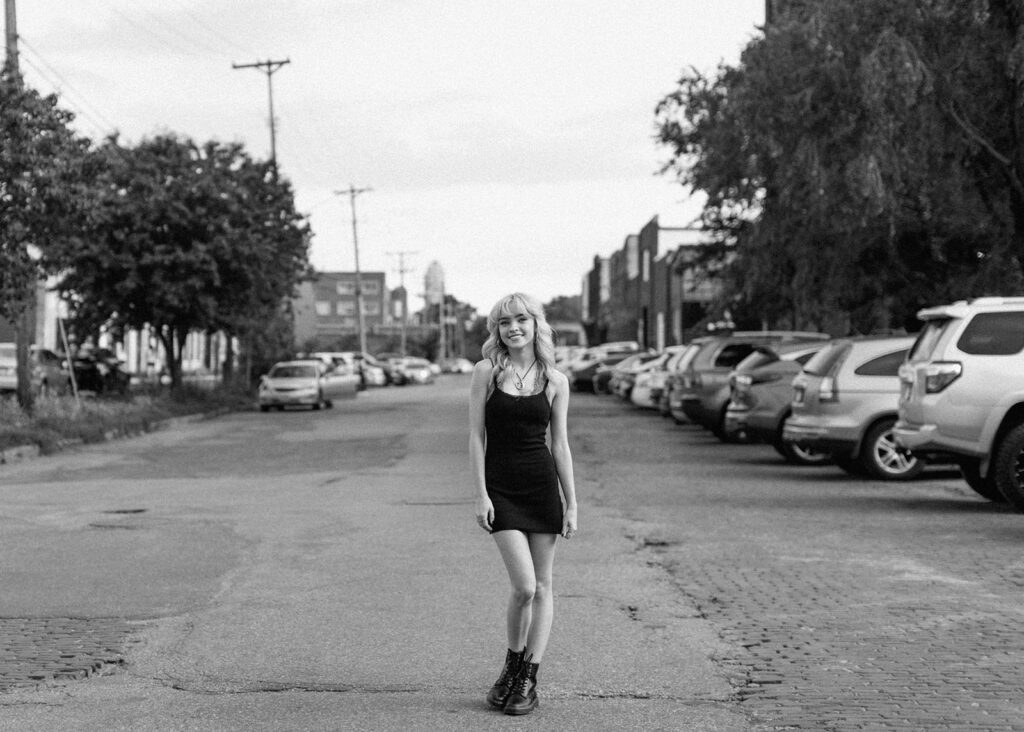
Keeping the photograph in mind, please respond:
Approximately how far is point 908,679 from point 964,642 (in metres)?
1.03

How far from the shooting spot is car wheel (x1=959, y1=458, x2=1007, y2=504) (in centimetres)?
1466

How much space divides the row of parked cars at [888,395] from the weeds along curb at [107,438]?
10314mm

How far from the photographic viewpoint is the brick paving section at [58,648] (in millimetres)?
7230

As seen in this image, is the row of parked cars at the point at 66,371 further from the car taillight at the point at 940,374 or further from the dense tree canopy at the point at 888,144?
the car taillight at the point at 940,374

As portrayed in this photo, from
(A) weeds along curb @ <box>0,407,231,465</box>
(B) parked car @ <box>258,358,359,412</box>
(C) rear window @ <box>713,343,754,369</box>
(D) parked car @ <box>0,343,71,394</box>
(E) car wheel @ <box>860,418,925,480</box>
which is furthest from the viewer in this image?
(B) parked car @ <box>258,358,359,412</box>

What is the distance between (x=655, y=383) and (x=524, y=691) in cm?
2804

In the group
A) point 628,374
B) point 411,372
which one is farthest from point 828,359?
point 411,372

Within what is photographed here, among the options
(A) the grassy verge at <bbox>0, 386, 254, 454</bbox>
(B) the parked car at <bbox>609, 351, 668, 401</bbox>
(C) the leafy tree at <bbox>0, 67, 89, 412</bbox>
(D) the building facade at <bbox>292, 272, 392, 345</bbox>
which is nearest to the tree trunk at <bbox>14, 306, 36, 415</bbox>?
(A) the grassy verge at <bbox>0, 386, 254, 454</bbox>

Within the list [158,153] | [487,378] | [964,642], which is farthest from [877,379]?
[158,153]

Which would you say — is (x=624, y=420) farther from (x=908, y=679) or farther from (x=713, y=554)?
(x=908, y=679)

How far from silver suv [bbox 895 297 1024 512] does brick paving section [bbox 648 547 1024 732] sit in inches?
136

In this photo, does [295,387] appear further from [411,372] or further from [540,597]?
[411,372]

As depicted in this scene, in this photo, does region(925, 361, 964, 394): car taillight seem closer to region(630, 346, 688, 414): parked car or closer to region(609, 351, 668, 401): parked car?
region(630, 346, 688, 414): parked car

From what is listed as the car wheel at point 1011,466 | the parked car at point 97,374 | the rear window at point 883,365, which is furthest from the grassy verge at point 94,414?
the car wheel at point 1011,466
